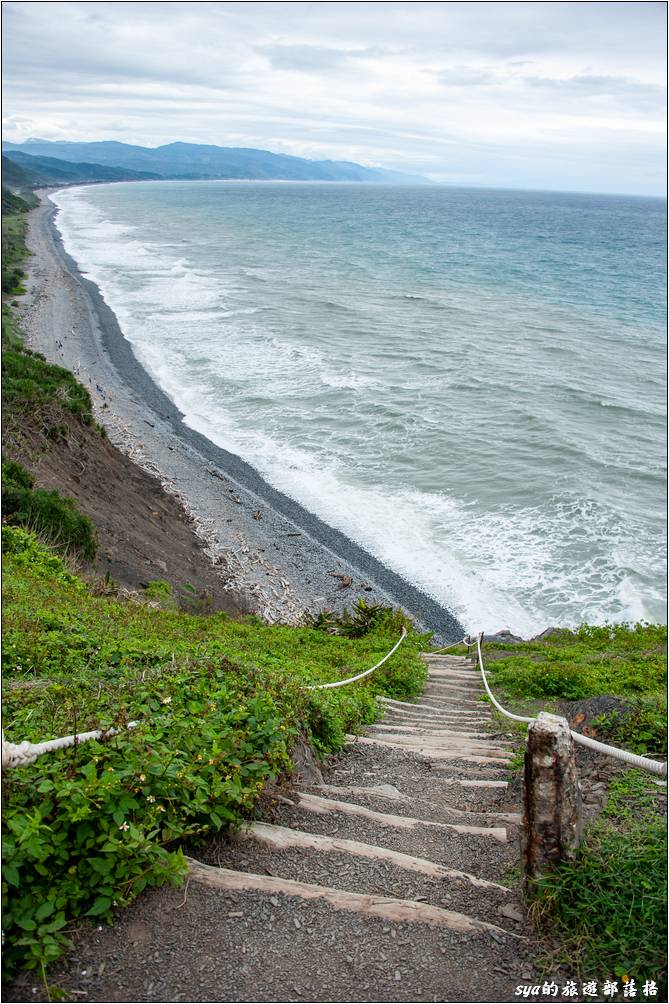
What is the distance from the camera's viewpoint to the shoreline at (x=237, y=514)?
17.8 metres

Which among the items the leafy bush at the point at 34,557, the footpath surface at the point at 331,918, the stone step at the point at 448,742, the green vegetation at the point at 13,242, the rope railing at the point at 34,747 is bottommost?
the stone step at the point at 448,742

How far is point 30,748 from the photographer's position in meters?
4.03

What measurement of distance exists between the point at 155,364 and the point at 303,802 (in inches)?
1320

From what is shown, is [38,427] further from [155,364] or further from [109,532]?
[155,364]

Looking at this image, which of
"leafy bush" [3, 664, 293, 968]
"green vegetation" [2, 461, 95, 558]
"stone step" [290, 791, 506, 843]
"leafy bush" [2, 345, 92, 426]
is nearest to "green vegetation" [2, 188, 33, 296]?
"leafy bush" [2, 345, 92, 426]

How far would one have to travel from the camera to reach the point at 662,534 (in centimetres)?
2159

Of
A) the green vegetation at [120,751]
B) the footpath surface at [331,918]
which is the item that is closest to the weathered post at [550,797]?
the footpath surface at [331,918]

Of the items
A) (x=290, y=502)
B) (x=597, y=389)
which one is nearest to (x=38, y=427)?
(x=290, y=502)

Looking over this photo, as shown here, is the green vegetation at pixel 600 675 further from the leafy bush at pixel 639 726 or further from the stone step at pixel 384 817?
the stone step at pixel 384 817

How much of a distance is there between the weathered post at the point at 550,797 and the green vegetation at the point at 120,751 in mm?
1681

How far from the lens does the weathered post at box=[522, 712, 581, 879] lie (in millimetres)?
3803

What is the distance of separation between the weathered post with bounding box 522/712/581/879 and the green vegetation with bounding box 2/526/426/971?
1681 millimetres

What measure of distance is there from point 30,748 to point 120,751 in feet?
1.67

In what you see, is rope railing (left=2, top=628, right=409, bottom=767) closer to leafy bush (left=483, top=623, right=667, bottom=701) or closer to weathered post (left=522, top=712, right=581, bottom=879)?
weathered post (left=522, top=712, right=581, bottom=879)
